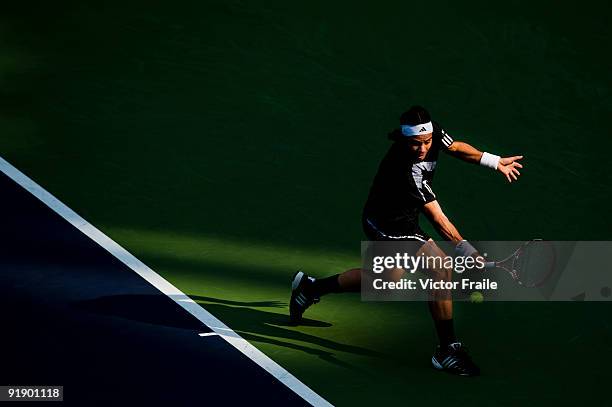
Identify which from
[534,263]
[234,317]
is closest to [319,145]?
[234,317]

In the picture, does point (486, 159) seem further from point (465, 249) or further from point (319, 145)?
point (319, 145)

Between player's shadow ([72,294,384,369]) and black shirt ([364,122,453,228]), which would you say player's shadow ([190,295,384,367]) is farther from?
black shirt ([364,122,453,228])

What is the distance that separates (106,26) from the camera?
18.2 meters

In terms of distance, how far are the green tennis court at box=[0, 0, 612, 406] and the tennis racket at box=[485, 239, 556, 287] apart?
627 mm

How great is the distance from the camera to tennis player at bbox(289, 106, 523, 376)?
1141 cm

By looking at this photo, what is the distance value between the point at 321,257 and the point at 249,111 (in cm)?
348

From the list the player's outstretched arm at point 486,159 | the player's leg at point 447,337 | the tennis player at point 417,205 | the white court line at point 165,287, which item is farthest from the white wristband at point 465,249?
the white court line at point 165,287

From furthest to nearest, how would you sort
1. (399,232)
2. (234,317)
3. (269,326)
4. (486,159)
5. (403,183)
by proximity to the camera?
(234,317) < (269,326) < (486,159) < (399,232) < (403,183)

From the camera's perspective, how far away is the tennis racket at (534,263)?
11750 mm

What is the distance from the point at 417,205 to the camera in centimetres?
1175

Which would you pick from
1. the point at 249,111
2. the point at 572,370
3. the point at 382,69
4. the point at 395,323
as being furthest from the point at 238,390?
the point at 382,69

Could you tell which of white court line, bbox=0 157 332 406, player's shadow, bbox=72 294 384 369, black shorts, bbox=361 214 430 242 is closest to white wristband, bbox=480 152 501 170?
black shorts, bbox=361 214 430 242

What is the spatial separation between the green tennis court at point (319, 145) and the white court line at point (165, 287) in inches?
4.5

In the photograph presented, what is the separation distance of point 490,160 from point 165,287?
3404 mm
